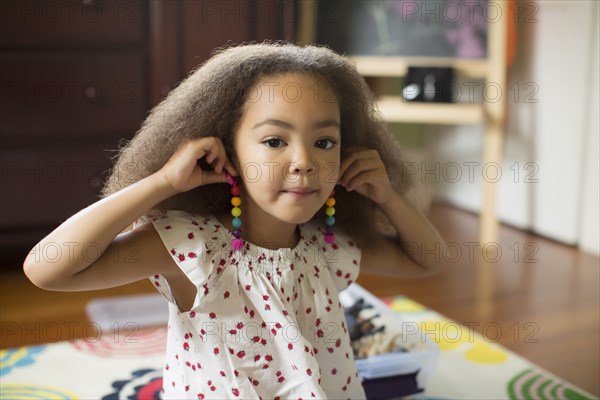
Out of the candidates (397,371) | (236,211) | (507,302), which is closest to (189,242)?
(236,211)

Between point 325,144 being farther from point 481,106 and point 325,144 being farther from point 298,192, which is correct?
point 481,106

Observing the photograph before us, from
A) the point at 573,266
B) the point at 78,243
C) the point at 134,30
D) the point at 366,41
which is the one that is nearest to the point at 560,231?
the point at 573,266

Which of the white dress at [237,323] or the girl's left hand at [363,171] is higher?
the girl's left hand at [363,171]

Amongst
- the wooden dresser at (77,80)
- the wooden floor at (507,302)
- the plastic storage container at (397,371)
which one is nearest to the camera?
the plastic storage container at (397,371)

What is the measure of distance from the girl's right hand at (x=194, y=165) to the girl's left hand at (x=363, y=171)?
7.2 inches

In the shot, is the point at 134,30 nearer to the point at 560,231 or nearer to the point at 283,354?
the point at 283,354

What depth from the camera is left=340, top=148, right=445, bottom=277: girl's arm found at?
3.81 feet

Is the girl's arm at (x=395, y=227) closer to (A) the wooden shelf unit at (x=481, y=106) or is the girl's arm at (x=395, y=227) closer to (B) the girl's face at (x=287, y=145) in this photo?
(B) the girl's face at (x=287, y=145)

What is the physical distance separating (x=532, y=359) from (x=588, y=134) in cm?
103

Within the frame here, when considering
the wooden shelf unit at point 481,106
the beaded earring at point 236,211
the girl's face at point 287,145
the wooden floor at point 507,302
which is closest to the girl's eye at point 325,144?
the girl's face at point 287,145

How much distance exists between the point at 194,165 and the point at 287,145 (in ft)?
0.42

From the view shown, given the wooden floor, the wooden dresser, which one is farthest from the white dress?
the wooden dresser

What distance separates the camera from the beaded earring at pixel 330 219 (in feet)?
3.86

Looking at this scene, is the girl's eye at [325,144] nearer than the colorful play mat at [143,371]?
Yes
